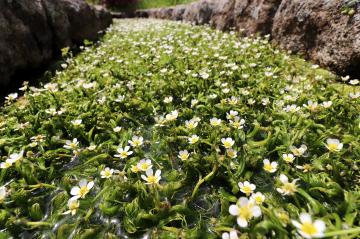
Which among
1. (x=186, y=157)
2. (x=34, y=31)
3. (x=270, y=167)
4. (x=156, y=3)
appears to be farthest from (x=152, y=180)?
(x=156, y=3)

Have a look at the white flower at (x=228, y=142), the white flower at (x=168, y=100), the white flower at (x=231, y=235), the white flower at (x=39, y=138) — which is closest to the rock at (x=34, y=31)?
the white flower at (x=39, y=138)

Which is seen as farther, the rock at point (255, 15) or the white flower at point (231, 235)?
the rock at point (255, 15)

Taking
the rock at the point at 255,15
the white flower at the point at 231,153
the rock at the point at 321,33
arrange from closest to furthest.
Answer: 1. the white flower at the point at 231,153
2. the rock at the point at 321,33
3. the rock at the point at 255,15

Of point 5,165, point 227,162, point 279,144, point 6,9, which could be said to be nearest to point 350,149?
point 279,144

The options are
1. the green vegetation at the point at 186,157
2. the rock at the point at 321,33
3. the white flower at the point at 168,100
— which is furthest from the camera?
the rock at the point at 321,33

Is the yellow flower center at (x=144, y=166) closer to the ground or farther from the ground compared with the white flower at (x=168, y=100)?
farther from the ground

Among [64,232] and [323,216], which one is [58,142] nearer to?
[64,232]

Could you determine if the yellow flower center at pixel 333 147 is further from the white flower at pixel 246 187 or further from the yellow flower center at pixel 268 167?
the white flower at pixel 246 187
